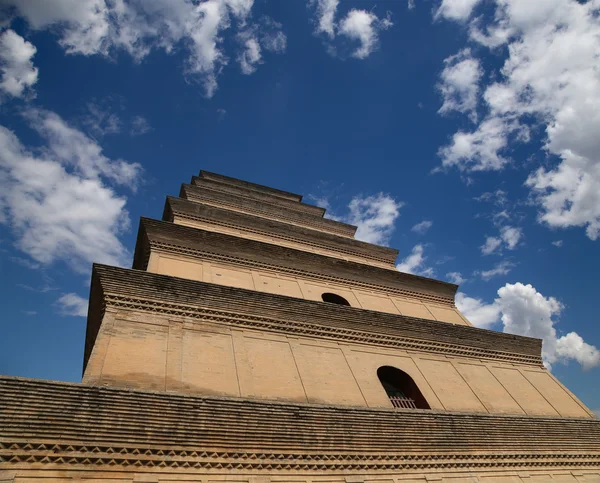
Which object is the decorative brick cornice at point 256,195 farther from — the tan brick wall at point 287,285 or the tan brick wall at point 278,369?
the tan brick wall at point 278,369

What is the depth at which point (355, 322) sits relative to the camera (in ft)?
31.1

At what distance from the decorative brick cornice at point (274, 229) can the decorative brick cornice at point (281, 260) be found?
1.84m

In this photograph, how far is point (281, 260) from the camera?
11.4 metres

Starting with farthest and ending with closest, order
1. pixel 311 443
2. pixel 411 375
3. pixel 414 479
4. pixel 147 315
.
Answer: pixel 411 375 < pixel 147 315 < pixel 414 479 < pixel 311 443

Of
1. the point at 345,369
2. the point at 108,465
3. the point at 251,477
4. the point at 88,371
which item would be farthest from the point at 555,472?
the point at 88,371

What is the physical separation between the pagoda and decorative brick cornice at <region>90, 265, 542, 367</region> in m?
0.03

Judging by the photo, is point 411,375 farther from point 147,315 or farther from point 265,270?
point 147,315

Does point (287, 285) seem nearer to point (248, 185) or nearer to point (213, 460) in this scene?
point (213, 460)

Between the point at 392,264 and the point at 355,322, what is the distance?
6.11 metres

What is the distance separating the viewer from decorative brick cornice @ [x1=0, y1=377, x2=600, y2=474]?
5.03 metres

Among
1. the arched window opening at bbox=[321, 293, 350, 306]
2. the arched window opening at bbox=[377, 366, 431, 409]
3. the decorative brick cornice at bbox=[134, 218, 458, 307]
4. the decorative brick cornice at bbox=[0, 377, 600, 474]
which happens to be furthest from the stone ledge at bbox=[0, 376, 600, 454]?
the decorative brick cornice at bbox=[134, 218, 458, 307]

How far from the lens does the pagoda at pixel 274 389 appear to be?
5.33 meters

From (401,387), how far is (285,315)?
3.23m

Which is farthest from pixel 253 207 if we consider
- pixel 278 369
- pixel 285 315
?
pixel 278 369
